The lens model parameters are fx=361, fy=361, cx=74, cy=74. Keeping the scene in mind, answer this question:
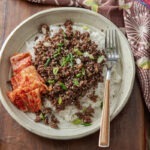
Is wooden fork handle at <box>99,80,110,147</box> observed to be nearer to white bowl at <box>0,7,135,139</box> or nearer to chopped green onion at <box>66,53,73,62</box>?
white bowl at <box>0,7,135,139</box>

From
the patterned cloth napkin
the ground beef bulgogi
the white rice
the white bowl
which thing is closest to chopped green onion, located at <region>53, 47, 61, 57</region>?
the ground beef bulgogi

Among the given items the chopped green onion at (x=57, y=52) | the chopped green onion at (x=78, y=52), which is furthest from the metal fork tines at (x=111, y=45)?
the chopped green onion at (x=57, y=52)

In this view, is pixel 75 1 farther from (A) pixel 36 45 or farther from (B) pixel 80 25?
(A) pixel 36 45

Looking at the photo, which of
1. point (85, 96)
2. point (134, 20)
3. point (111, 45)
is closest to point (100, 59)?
point (111, 45)

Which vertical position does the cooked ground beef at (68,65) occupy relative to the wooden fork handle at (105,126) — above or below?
above

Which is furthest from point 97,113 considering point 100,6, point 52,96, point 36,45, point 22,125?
point 100,6

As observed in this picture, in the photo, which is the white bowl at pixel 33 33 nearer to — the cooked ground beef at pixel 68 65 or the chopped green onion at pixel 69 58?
the cooked ground beef at pixel 68 65

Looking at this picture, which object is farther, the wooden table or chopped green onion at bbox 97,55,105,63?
chopped green onion at bbox 97,55,105,63
